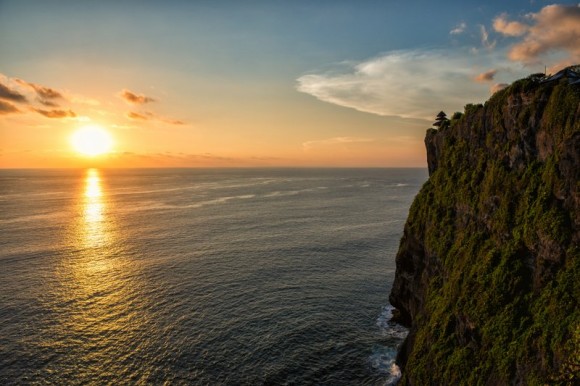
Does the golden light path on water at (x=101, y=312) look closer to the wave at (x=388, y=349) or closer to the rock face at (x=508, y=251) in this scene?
the wave at (x=388, y=349)

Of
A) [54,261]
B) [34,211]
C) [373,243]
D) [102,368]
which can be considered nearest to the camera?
[102,368]

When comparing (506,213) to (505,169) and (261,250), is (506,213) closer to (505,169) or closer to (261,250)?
(505,169)

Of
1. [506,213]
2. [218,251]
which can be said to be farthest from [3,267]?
[506,213]

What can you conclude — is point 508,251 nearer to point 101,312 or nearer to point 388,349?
point 388,349

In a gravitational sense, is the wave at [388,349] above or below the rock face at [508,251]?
below

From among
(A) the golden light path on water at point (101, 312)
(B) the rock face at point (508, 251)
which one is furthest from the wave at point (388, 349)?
(A) the golden light path on water at point (101, 312)

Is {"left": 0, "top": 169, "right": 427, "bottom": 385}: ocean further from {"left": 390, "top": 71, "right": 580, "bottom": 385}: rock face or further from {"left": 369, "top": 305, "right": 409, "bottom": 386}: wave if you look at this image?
{"left": 390, "top": 71, "right": 580, "bottom": 385}: rock face
